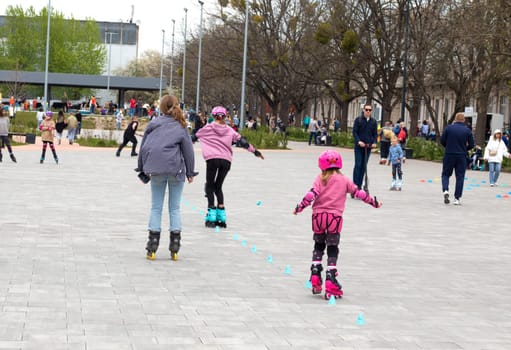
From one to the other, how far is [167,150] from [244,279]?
165 cm

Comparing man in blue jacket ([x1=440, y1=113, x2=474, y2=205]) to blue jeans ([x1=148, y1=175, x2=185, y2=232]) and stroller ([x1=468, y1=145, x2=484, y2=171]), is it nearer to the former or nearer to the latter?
blue jeans ([x1=148, y1=175, x2=185, y2=232])

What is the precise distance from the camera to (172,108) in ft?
32.8

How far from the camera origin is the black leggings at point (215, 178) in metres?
13.0

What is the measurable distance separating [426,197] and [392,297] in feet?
39.8

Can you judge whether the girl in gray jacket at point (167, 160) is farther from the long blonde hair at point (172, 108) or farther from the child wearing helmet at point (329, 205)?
the child wearing helmet at point (329, 205)

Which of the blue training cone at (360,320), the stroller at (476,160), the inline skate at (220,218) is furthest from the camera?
the stroller at (476,160)

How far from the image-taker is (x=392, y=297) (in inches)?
328

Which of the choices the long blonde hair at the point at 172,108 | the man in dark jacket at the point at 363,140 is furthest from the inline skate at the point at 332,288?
the man in dark jacket at the point at 363,140

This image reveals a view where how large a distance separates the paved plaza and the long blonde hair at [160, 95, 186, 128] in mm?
1342

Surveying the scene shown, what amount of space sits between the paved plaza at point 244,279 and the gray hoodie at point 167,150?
2.80 ft

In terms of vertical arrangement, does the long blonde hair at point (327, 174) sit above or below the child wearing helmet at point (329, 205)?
above

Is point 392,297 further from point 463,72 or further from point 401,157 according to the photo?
point 463,72

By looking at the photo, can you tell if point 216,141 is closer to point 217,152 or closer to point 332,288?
point 217,152

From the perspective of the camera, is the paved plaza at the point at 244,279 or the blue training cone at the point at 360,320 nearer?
the paved plaza at the point at 244,279
